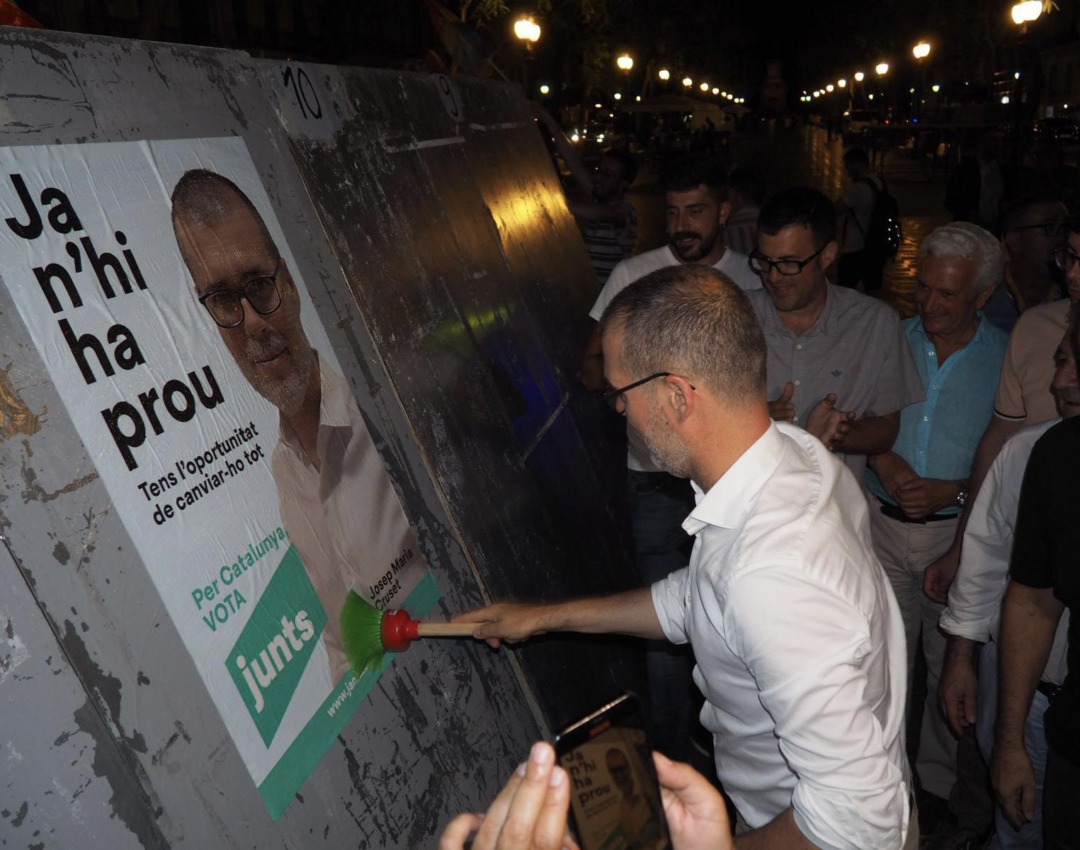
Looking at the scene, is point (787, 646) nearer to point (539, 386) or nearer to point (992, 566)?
point (992, 566)

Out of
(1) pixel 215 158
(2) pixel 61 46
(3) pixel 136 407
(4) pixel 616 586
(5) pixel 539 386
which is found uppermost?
(2) pixel 61 46

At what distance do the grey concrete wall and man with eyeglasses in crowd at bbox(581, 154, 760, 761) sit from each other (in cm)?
17

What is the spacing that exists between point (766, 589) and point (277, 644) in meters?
0.95

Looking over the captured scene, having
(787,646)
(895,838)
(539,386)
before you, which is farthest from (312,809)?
(539,386)

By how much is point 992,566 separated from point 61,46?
111 inches

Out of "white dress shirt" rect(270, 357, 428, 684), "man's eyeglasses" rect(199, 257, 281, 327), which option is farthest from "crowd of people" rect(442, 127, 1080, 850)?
"man's eyeglasses" rect(199, 257, 281, 327)

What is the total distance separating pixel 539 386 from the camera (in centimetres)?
400

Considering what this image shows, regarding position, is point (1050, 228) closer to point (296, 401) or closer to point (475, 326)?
point (475, 326)

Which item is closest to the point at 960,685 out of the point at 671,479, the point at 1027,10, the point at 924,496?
the point at 924,496

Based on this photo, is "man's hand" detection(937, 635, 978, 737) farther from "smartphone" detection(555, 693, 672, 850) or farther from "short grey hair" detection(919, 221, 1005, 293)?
"smartphone" detection(555, 693, 672, 850)

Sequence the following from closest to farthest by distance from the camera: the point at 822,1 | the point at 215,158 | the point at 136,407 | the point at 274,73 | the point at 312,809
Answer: the point at 136,407
the point at 312,809
the point at 215,158
the point at 274,73
the point at 822,1

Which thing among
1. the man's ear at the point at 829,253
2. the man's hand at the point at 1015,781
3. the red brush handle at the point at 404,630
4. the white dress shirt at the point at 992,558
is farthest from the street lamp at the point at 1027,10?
the red brush handle at the point at 404,630

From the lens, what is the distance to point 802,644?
5.68 ft

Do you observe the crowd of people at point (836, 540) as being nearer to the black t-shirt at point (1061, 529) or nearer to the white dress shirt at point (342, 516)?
the black t-shirt at point (1061, 529)
